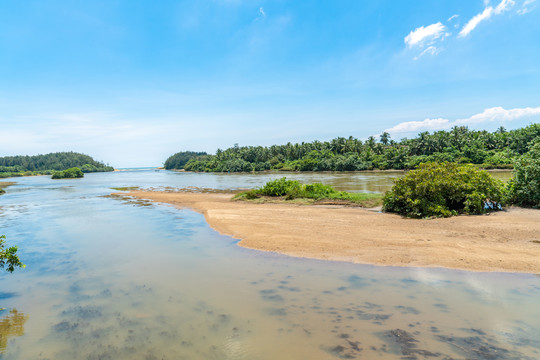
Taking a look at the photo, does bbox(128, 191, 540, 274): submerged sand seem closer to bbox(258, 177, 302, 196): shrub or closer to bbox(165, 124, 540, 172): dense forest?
bbox(258, 177, 302, 196): shrub

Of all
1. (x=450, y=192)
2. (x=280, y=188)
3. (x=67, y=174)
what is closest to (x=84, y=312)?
(x=450, y=192)

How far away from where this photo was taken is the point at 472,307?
632cm

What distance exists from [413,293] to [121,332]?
20.9 ft

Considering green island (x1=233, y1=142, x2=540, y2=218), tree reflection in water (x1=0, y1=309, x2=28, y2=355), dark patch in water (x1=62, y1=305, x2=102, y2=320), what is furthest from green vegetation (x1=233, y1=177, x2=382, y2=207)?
tree reflection in water (x1=0, y1=309, x2=28, y2=355)

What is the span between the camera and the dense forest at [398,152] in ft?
280

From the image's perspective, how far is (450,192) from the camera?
15508 mm

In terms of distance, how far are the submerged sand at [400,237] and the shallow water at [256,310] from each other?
0.82m

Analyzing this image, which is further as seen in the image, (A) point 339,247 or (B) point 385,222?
(B) point 385,222

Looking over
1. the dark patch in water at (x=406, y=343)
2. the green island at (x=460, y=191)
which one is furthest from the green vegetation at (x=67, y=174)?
the dark patch in water at (x=406, y=343)

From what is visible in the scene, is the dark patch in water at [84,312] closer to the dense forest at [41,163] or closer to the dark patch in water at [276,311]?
the dark patch in water at [276,311]

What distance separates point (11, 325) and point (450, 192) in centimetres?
1747

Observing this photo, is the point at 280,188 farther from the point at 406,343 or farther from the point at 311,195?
the point at 406,343

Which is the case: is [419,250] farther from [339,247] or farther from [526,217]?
A: [526,217]

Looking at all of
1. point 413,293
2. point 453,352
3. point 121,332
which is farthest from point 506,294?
point 121,332
